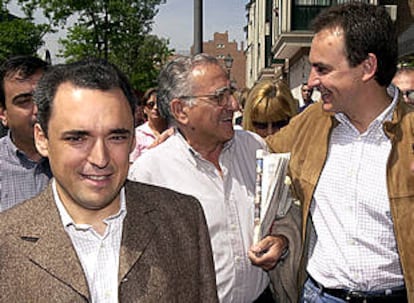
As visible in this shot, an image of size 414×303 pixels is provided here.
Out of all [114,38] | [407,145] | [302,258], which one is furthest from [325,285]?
[114,38]

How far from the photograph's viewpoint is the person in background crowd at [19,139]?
10.9ft

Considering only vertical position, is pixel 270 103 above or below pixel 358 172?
above

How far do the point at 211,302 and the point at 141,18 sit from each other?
25.8 metres

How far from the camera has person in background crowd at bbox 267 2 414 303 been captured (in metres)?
2.86

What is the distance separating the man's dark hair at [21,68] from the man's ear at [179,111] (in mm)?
856

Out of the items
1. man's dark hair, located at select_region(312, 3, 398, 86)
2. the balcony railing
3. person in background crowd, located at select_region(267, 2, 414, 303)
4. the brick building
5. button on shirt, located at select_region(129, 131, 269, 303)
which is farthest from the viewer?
the brick building

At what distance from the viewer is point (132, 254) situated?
207 cm

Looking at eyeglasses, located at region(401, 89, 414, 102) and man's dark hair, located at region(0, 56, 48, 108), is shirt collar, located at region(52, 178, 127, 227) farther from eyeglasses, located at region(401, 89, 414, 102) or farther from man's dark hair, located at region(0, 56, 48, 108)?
eyeglasses, located at region(401, 89, 414, 102)

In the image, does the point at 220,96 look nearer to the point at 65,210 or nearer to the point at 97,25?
the point at 65,210

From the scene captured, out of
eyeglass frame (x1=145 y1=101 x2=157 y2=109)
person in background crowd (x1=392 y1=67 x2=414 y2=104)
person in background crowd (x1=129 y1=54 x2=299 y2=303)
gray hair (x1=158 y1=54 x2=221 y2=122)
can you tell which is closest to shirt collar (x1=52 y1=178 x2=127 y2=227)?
person in background crowd (x1=129 y1=54 x2=299 y2=303)

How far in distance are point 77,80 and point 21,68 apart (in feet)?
5.63

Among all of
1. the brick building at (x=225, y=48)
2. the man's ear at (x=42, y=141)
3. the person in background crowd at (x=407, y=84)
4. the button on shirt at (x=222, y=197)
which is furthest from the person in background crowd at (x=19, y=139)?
the brick building at (x=225, y=48)

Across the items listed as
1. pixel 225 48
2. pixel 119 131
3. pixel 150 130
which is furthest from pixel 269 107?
pixel 225 48

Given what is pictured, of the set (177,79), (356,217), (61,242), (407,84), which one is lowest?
(356,217)
